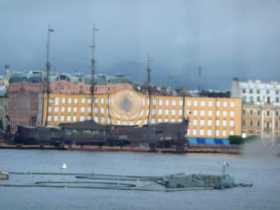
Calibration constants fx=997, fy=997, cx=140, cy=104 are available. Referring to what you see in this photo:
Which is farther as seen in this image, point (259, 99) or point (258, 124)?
point (259, 99)

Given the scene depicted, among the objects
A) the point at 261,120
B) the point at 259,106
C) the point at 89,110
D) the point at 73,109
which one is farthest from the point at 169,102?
the point at 261,120

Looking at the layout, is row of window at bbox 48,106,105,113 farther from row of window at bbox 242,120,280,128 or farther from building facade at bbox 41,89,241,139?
row of window at bbox 242,120,280,128

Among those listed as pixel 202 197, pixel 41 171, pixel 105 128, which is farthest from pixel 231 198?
pixel 105 128

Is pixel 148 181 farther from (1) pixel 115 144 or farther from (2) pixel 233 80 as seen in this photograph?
(2) pixel 233 80

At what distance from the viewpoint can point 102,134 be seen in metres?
72.3

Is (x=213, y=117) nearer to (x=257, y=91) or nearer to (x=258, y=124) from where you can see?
(x=258, y=124)

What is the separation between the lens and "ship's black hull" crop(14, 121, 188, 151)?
72125mm

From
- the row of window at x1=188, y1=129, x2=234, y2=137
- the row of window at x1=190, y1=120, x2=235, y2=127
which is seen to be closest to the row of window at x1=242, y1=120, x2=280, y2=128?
the row of window at x1=190, y1=120, x2=235, y2=127

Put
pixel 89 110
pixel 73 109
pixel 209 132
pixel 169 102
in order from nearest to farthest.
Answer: pixel 209 132, pixel 73 109, pixel 89 110, pixel 169 102

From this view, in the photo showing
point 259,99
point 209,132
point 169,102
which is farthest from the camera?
point 259,99

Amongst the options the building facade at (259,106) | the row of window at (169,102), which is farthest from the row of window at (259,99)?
the row of window at (169,102)

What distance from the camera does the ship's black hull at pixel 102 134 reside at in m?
72.1

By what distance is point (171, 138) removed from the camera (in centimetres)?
7350

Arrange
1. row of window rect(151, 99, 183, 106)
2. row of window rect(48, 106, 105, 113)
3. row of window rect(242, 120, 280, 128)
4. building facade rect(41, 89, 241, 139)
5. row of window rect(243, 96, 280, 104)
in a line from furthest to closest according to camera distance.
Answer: row of window rect(243, 96, 280, 104) → row of window rect(242, 120, 280, 128) → row of window rect(151, 99, 183, 106) → row of window rect(48, 106, 105, 113) → building facade rect(41, 89, 241, 139)
